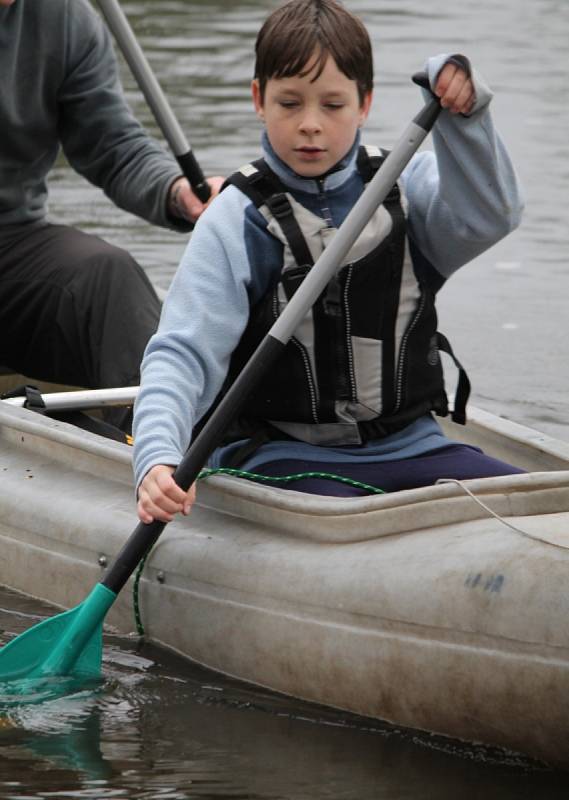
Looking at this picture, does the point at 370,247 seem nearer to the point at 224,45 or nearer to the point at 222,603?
the point at 222,603

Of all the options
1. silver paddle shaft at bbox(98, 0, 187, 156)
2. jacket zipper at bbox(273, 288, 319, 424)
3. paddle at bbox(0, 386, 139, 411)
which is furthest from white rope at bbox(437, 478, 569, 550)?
silver paddle shaft at bbox(98, 0, 187, 156)

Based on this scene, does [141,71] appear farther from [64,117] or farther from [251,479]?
[251,479]

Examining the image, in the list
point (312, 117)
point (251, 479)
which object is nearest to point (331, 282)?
point (312, 117)

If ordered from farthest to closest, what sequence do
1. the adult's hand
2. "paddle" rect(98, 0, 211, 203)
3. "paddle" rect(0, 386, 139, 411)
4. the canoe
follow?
"paddle" rect(98, 0, 211, 203)
the adult's hand
"paddle" rect(0, 386, 139, 411)
the canoe

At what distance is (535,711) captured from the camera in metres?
3.13

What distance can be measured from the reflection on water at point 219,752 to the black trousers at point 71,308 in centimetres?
110

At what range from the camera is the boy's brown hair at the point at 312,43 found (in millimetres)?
3486

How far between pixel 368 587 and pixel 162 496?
399mm

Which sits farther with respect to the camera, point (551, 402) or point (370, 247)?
point (551, 402)

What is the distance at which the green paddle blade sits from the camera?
Result: 142 inches

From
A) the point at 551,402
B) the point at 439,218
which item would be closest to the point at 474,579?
the point at 439,218

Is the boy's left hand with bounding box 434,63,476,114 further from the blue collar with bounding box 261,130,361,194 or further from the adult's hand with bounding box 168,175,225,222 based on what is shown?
the adult's hand with bounding box 168,175,225,222

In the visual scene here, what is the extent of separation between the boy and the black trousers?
901 mm

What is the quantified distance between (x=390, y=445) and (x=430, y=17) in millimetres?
10074
